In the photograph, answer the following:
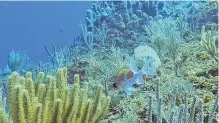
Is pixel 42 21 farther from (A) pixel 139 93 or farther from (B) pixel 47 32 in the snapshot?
(A) pixel 139 93

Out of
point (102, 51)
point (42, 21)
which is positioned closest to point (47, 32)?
point (42, 21)

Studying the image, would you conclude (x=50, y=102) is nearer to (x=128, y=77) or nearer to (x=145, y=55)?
(x=128, y=77)

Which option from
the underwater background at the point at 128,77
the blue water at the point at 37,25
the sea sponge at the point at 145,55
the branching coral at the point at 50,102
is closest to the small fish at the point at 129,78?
the underwater background at the point at 128,77

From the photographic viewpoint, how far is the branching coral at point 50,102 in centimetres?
204

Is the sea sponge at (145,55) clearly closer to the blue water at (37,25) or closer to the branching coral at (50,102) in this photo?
the branching coral at (50,102)

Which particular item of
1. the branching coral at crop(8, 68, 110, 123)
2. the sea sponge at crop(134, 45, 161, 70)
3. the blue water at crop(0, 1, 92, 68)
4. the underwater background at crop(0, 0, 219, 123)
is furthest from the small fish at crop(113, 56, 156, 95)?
the blue water at crop(0, 1, 92, 68)

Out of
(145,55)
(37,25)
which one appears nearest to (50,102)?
(145,55)

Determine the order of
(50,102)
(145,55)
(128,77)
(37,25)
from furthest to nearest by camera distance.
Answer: (37,25) → (145,55) → (128,77) → (50,102)

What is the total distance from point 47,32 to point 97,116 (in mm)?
89248

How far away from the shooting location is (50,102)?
7.20 feet

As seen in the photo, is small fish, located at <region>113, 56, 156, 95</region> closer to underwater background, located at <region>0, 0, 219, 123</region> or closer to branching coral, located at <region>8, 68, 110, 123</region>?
underwater background, located at <region>0, 0, 219, 123</region>

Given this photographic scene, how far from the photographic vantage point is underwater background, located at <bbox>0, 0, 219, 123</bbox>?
2195mm

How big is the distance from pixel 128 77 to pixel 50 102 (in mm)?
1245

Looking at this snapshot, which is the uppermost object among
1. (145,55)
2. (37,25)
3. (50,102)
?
(37,25)
